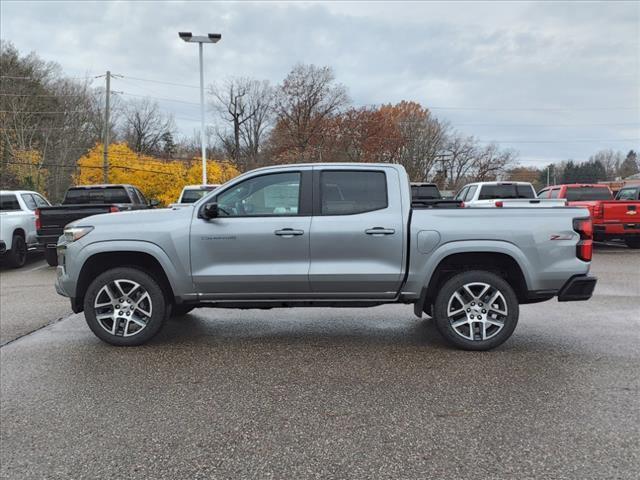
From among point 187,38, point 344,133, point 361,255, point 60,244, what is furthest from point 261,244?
point 344,133

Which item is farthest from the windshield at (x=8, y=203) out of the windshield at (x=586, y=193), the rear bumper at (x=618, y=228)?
the windshield at (x=586, y=193)

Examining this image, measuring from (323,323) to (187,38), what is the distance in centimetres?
1721

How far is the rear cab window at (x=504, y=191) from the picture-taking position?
13.9m

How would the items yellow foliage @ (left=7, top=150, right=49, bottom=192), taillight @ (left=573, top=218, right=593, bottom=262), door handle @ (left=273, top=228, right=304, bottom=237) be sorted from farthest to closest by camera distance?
yellow foliage @ (left=7, top=150, right=49, bottom=192)
door handle @ (left=273, top=228, right=304, bottom=237)
taillight @ (left=573, top=218, right=593, bottom=262)

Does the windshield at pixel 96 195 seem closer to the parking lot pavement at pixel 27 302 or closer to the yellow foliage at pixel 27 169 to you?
the parking lot pavement at pixel 27 302

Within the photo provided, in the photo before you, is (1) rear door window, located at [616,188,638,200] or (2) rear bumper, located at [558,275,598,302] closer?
(2) rear bumper, located at [558,275,598,302]

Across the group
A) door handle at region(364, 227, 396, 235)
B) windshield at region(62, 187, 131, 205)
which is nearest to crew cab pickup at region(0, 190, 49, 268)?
windshield at region(62, 187, 131, 205)

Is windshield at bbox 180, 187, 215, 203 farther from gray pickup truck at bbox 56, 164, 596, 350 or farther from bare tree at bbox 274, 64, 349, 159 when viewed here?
bare tree at bbox 274, 64, 349, 159

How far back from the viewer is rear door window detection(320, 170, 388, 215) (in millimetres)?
4891

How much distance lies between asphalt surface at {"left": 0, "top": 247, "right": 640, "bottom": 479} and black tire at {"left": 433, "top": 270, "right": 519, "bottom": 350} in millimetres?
141

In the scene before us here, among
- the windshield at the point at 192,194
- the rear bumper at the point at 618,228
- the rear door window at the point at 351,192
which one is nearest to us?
the rear door window at the point at 351,192

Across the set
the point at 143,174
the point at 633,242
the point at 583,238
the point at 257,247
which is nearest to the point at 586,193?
the point at 633,242

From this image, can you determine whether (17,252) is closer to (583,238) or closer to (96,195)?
(96,195)

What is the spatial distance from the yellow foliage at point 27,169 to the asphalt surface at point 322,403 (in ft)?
124
